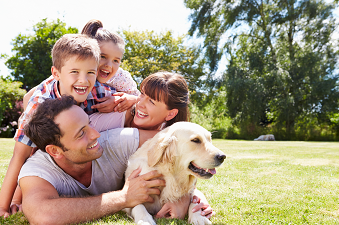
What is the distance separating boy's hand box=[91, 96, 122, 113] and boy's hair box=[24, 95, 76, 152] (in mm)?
962

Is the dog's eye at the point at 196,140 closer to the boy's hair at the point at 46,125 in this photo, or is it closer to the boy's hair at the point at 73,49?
the boy's hair at the point at 46,125

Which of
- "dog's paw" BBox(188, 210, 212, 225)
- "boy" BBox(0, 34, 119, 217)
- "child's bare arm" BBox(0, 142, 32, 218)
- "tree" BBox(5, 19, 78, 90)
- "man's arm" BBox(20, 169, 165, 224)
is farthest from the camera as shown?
"tree" BBox(5, 19, 78, 90)

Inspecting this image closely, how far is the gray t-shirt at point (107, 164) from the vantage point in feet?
10.1

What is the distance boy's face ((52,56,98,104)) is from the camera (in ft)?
11.1

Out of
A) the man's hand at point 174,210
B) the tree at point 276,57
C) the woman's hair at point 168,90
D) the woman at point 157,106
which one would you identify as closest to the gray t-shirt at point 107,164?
the woman at point 157,106

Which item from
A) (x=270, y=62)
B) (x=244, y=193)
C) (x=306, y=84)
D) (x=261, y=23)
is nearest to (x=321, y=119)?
(x=306, y=84)

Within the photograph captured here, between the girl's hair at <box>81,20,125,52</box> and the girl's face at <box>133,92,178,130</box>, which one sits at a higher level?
the girl's hair at <box>81,20,125,52</box>

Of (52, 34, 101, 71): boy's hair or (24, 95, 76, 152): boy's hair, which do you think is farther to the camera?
(52, 34, 101, 71): boy's hair

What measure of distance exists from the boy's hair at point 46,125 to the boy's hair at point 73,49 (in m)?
0.72

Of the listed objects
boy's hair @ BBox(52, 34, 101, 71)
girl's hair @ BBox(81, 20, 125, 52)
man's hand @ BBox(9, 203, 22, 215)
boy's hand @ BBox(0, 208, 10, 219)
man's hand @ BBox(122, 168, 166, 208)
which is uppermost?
girl's hair @ BBox(81, 20, 125, 52)

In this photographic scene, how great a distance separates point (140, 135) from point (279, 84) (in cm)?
2502

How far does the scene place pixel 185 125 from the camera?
9.57ft

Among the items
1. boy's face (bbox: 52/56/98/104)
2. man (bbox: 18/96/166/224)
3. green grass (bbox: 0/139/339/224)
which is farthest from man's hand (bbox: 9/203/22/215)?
boy's face (bbox: 52/56/98/104)

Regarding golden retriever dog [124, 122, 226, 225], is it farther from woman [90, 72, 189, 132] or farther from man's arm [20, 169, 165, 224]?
woman [90, 72, 189, 132]
